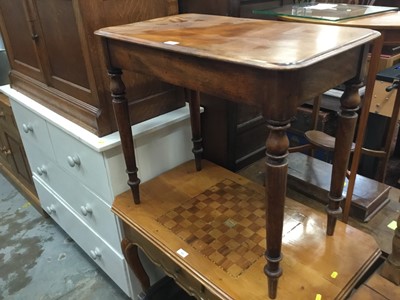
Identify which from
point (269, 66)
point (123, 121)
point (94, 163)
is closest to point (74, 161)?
point (94, 163)

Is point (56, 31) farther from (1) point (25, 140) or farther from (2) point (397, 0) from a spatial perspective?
(2) point (397, 0)

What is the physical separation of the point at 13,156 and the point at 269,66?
201 centimetres

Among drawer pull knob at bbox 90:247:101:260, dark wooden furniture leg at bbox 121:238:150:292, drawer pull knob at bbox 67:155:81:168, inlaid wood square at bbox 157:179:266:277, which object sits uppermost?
drawer pull knob at bbox 67:155:81:168

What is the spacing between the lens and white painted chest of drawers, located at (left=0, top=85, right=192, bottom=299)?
4.22 ft

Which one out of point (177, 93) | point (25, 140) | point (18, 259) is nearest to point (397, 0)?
point (177, 93)

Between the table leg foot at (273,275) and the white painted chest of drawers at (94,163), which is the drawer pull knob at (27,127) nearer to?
the white painted chest of drawers at (94,163)

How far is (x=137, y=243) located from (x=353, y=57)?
0.91 m

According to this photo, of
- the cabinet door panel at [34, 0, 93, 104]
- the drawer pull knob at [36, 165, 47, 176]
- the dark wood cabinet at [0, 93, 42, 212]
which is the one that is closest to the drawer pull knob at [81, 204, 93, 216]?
the drawer pull knob at [36, 165, 47, 176]

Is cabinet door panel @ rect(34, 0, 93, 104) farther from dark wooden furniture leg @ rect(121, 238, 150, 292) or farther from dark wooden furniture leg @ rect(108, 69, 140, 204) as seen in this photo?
dark wooden furniture leg @ rect(121, 238, 150, 292)

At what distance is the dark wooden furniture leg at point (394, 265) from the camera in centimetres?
96

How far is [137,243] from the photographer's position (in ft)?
4.14

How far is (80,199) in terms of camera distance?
5.05 feet

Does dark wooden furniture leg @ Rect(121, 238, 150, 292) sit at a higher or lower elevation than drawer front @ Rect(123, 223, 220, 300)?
lower

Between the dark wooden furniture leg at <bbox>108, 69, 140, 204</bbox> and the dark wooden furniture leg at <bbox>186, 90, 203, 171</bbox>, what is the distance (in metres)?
0.28
